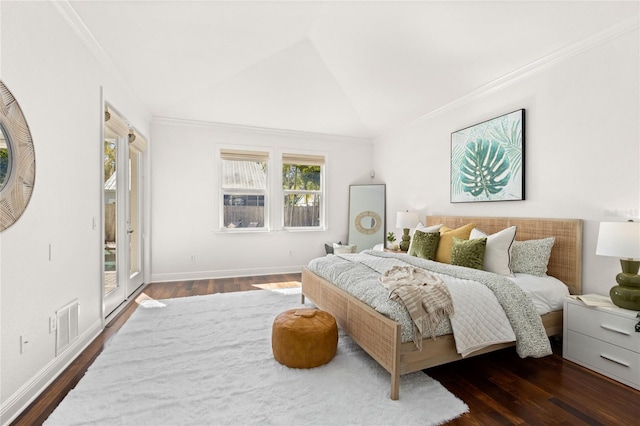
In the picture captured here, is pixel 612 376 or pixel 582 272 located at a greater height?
pixel 582 272

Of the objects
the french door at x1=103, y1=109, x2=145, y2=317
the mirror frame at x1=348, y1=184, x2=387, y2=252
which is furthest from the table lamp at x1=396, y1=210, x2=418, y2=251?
the french door at x1=103, y1=109, x2=145, y2=317

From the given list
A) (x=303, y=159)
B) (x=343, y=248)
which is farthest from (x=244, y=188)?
(x=343, y=248)

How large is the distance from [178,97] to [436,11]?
11.2 feet

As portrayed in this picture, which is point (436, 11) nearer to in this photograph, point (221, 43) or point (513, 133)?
point (513, 133)

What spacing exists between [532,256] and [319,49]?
3.44m

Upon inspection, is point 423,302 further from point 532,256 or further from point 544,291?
point 532,256

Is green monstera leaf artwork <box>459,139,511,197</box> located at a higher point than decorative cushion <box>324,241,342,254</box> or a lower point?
higher

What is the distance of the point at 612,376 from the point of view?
6.93ft

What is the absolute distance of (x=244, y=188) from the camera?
531 cm

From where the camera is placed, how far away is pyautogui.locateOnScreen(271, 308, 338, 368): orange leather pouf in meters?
2.18

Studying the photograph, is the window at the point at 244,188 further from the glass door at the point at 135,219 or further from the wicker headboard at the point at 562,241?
the wicker headboard at the point at 562,241

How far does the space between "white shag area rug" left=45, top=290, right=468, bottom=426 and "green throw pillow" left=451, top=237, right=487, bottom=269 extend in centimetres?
116

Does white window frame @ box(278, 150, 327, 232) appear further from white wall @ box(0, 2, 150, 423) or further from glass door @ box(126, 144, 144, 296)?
white wall @ box(0, 2, 150, 423)

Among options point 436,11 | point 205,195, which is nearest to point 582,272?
point 436,11
